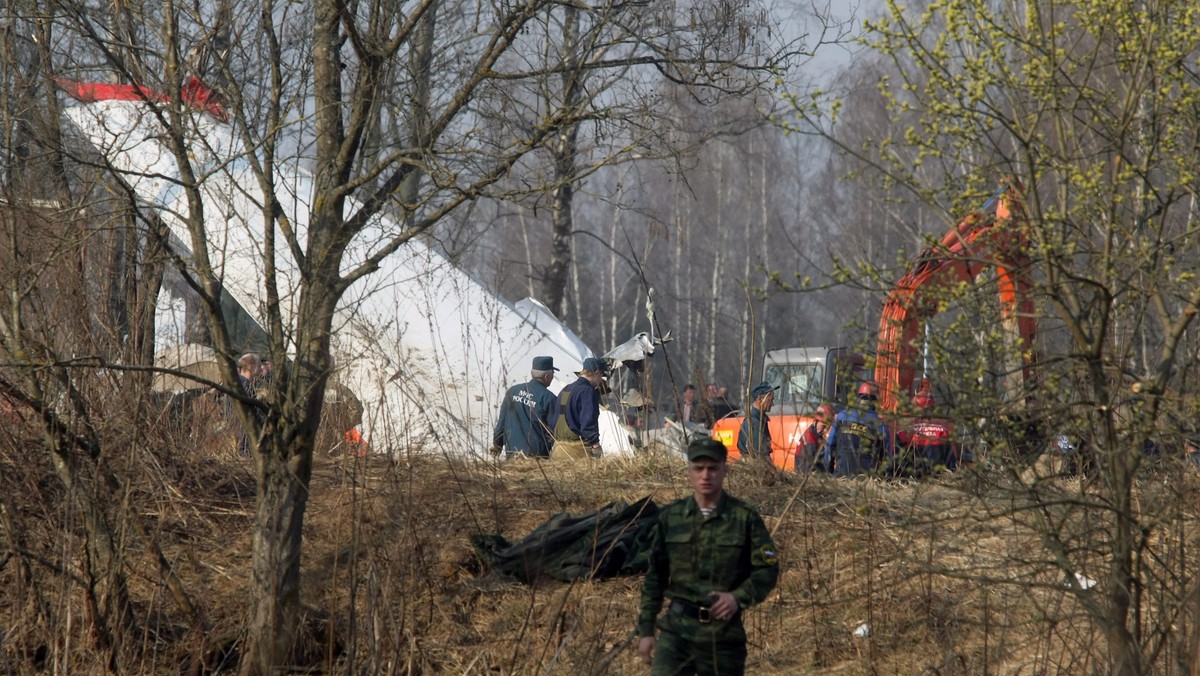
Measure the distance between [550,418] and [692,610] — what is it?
528 centimetres

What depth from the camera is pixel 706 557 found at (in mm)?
5117

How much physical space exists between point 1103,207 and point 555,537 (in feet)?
13.3

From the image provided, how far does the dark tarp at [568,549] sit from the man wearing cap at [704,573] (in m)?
2.08

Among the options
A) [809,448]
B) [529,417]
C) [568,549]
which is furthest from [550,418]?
[568,549]

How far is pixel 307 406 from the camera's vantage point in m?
5.61

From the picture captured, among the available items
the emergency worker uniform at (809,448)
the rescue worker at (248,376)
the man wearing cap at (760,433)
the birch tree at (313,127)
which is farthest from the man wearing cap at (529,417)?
the birch tree at (313,127)

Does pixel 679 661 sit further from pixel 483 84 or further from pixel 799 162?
pixel 799 162

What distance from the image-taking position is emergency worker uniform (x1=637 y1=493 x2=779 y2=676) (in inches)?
198

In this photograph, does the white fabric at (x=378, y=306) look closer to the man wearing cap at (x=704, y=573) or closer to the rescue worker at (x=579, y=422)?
the rescue worker at (x=579, y=422)

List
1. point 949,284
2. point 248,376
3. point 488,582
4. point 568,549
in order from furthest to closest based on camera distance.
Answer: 1. point 248,376
2. point 568,549
3. point 488,582
4. point 949,284

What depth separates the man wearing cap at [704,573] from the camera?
504 centimetres

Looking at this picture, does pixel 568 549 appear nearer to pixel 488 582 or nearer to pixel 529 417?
pixel 488 582

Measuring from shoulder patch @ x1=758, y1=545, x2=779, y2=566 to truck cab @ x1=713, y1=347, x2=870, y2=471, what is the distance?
0.58 metres

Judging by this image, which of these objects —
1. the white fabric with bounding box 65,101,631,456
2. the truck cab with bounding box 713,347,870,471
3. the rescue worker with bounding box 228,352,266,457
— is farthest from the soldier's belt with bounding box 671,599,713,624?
the rescue worker with bounding box 228,352,266,457
